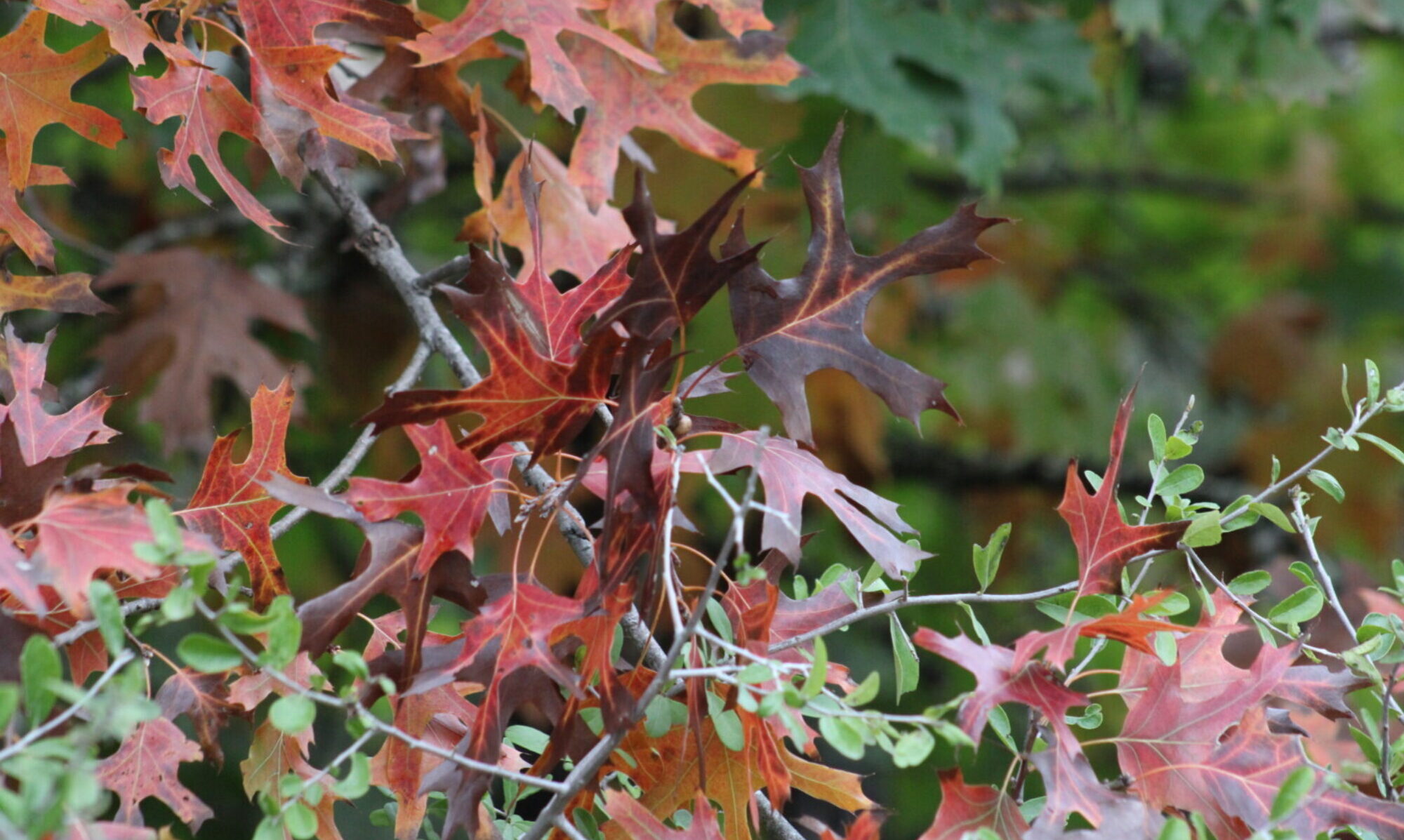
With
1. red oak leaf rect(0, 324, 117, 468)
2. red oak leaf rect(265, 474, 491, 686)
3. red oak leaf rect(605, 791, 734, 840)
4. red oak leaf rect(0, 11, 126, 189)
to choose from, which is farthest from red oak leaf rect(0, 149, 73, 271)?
red oak leaf rect(605, 791, 734, 840)

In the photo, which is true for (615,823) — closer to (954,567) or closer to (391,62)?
(391,62)

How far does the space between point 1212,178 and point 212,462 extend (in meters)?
3.77

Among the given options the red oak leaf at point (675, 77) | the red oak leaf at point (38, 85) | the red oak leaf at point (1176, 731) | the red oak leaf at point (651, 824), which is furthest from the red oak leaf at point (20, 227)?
the red oak leaf at point (1176, 731)

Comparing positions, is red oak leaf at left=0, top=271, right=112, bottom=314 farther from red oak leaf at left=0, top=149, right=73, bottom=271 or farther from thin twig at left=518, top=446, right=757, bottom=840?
thin twig at left=518, top=446, right=757, bottom=840

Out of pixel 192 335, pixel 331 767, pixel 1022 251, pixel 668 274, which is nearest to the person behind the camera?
pixel 331 767

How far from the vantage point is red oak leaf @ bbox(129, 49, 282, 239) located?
3.17 feet

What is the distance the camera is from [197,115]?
3.34 ft

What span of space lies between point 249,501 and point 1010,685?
1.76 ft

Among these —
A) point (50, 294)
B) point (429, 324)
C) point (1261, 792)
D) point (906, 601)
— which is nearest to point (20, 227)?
point (50, 294)

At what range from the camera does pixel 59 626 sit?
80 cm

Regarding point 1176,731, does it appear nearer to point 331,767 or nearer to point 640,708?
point 640,708

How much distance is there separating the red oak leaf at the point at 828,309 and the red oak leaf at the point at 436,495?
0.67 ft

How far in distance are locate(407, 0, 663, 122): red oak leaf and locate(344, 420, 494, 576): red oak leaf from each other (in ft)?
1.55

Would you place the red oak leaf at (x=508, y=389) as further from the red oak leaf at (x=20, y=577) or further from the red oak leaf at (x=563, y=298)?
the red oak leaf at (x=20, y=577)
